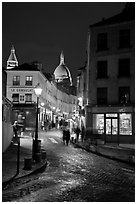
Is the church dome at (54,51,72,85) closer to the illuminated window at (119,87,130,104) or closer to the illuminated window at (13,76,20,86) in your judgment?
the illuminated window at (13,76,20,86)

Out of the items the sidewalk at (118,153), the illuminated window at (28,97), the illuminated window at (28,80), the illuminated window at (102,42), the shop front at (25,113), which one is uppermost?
the illuminated window at (102,42)

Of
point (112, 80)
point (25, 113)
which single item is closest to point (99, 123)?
point (112, 80)

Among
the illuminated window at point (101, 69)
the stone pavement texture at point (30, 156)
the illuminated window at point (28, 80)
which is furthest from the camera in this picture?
the illuminated window at point (28, 80)

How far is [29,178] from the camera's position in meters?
11.6

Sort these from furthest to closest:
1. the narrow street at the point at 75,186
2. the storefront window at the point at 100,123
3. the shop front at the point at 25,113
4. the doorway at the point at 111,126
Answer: the shop front at the point at 25,113 < the storefront window at the point at 100,123 < the doorway at the point at 111,126 < the narrow street at the point at 75,186

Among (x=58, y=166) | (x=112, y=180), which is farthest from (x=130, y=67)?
(x=112, y=180)

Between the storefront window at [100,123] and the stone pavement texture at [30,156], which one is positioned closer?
the stone pavement texture at [30,156]

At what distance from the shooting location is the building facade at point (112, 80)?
1258 inches

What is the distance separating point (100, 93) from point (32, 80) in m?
25.5

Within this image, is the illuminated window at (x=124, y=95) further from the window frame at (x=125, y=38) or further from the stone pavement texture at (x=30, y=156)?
the stone pavement texture at (x=30, y=156)

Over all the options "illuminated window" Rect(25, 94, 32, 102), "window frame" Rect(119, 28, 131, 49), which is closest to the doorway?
"window frame" Rect(119, 28, 131, 49)

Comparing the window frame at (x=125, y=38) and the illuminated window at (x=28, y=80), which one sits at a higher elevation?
the window frame at (x=125, y=38)

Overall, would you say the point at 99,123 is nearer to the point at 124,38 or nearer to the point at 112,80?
the point at 112,80

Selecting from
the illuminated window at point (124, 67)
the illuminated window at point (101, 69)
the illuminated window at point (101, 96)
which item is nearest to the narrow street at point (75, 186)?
the illuminated window at point (101, 96)
